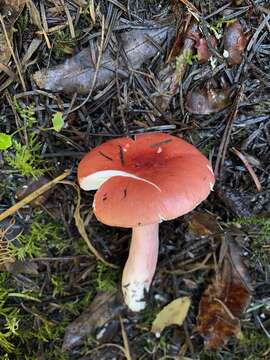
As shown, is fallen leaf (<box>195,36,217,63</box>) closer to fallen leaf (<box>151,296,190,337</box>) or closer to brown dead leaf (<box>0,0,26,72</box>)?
brown dead leaf (<box>0,0,26,72</box>)

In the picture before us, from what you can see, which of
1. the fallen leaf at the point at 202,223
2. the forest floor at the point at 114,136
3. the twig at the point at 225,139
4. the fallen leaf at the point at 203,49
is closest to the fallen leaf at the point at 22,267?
the forest floor at the point at 114,136

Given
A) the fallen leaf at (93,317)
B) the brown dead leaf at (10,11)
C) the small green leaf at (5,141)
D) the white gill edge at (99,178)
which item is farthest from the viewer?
the fallen leaf at (93,317)

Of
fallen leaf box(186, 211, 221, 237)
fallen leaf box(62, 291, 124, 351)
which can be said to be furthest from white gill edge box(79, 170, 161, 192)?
fallen leaf box(62, 291, 124, 351)

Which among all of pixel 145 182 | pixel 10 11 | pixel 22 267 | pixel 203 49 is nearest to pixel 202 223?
pixel 145 182

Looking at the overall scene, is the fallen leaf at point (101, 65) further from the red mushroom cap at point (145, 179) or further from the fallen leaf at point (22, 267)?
the fallen leaf at point (22, 267)

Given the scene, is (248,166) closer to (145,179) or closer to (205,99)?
(205,99)
